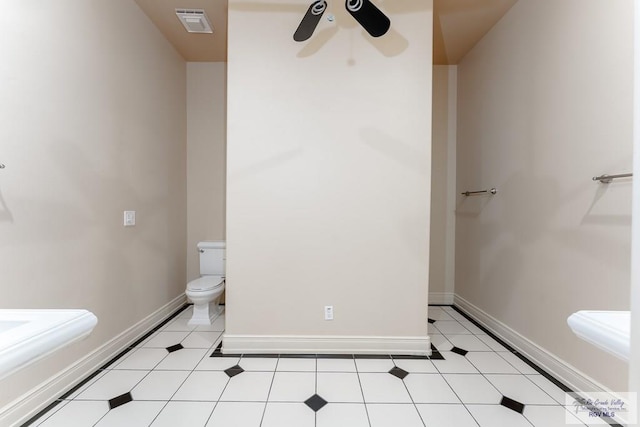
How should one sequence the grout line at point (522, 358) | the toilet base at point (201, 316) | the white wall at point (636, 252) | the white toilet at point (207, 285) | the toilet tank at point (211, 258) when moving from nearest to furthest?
the white wall at point (636, 252) < the grout line at point (522, 358) < the white toilet at point (207, 285) < the toilet base at point (201, 316) < the toilet tank at point (211, 258)

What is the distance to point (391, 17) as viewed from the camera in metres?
2.13

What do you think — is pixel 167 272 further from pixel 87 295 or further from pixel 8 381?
pixel 8 381

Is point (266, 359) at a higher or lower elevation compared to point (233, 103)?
lower

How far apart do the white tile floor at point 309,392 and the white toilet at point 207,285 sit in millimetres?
450

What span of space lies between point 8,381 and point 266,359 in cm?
135

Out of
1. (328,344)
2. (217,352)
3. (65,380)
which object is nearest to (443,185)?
(328,344)

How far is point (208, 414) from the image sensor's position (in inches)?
60.1

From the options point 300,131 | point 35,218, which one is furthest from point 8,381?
point 300,131

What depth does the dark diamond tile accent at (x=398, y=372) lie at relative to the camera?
1.88 metres

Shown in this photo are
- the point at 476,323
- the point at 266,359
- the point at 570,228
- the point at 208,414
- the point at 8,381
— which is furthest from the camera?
the point at 476,323

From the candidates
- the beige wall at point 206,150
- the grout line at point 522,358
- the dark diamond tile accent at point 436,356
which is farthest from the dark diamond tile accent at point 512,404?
the beige wall at point 206,150

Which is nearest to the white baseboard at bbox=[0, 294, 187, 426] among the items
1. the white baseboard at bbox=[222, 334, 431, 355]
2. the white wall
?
the white baseboard at bbox=[222, 334, 431, 355]

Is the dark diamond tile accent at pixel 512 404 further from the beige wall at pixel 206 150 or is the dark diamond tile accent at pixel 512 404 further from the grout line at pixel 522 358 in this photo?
the beige wall at pixel 206 150

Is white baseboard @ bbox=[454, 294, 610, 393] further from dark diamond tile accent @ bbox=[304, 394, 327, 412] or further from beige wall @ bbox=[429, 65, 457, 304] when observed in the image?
dark diamond tile accent @ bbox=[304, 394, 327, 412]
